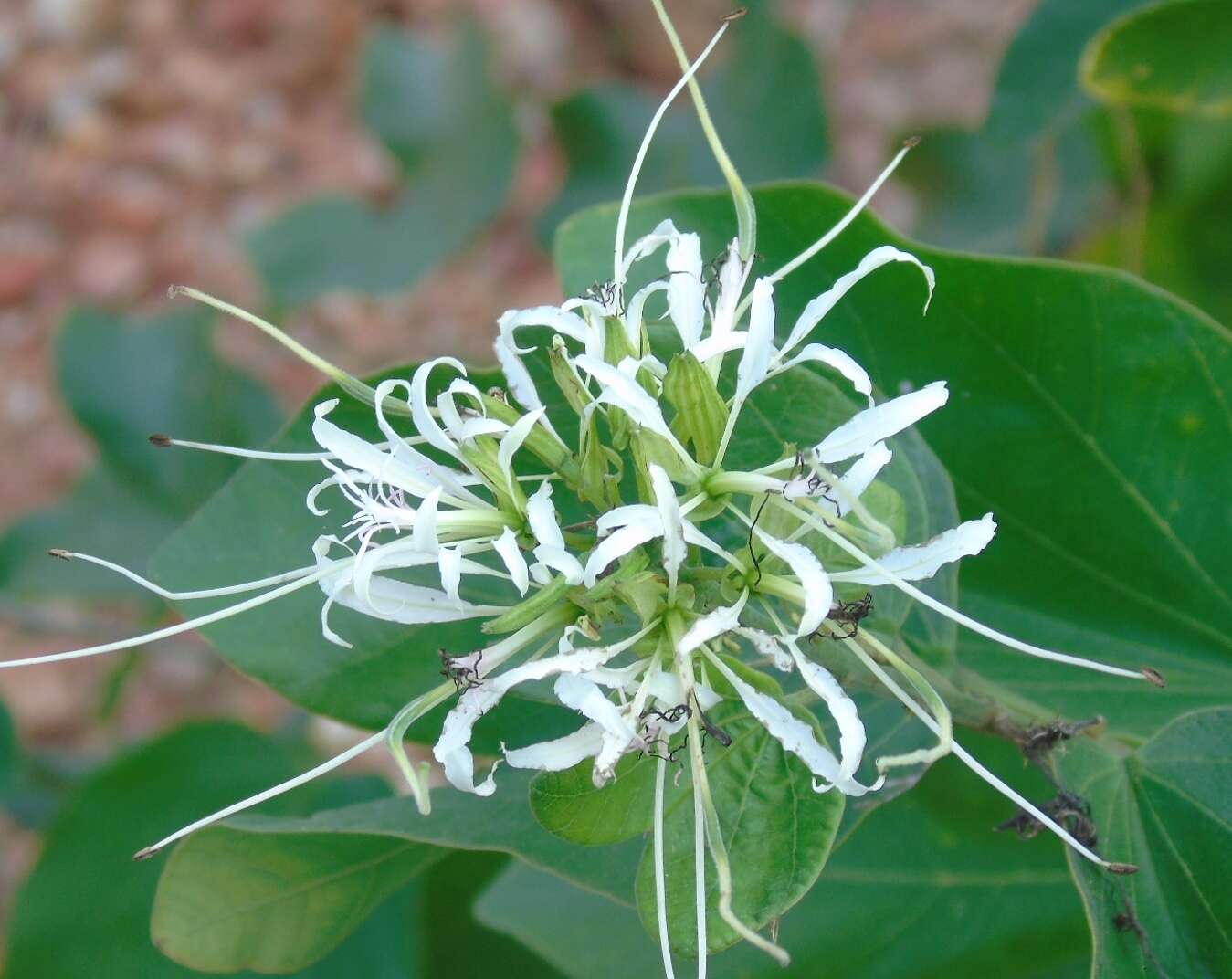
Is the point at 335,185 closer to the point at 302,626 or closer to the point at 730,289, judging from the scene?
the point at 302,626

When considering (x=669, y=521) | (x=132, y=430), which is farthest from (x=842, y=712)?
(x=132, y=430)

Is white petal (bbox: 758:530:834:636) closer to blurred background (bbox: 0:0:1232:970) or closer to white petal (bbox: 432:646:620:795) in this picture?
white petal (bbox: 432:646:620:795)

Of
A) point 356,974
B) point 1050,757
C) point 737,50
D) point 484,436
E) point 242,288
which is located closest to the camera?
point 484,436

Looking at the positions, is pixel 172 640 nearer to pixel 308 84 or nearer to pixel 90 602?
pixel 90 602

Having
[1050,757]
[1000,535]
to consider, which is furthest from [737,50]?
[1050,757]

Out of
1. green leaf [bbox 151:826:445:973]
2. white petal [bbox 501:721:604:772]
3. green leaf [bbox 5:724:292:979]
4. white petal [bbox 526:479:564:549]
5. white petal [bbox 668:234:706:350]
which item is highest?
white petal [bbox 668:234:706:350]

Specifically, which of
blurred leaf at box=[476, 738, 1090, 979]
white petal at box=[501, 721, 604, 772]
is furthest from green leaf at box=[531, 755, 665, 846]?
Result: blurred leaf at box=[476, 738, 1090, 979]

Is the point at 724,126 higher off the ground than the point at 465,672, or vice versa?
the point at 465,672
